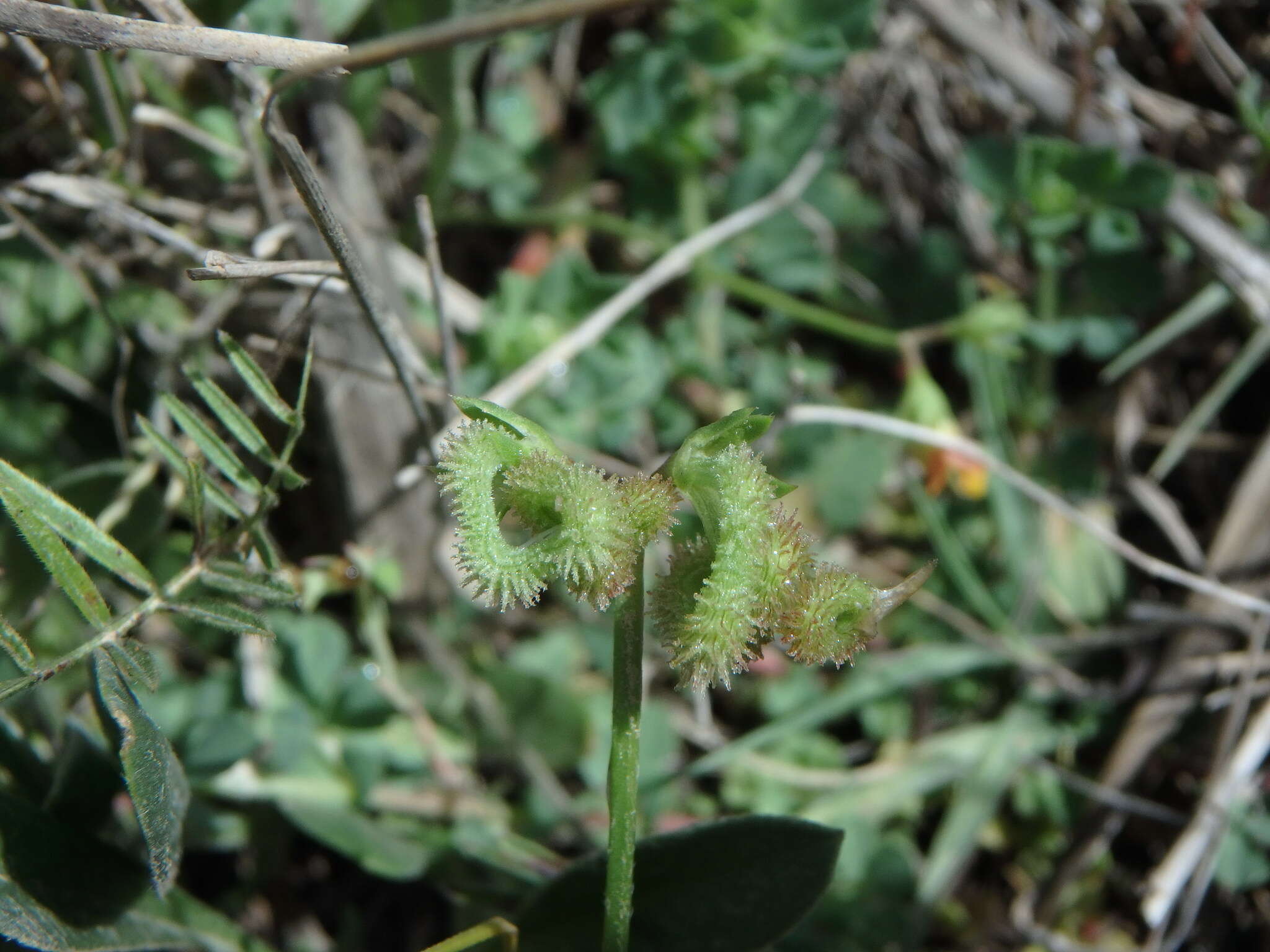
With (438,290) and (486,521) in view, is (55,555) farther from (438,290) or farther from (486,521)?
(438,290)

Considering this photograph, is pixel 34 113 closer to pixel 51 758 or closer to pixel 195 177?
pixel 195 177

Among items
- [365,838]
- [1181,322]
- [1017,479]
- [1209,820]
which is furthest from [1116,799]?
[365,838]

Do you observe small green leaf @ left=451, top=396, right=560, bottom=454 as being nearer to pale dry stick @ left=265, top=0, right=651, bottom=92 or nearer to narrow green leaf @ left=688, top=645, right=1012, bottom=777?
pale dry stick @ left=265, top=0, right=651, bottom=92

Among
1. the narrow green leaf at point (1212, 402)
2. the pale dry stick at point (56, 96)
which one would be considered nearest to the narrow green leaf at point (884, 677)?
the narrow green leaf at point (1212, 402)

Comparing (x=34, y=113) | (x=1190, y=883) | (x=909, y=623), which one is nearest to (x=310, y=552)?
(x=34, y=113)

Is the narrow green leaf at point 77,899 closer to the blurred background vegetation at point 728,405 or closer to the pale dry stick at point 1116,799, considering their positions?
the blurred background vegetation at point 728,405

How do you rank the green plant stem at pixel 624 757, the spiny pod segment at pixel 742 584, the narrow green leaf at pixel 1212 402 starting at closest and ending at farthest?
the spiny pod segment at pixel 742 584 → the green plant stem at pixel 624 757 → the narrow green leaf at pixel 1212 402

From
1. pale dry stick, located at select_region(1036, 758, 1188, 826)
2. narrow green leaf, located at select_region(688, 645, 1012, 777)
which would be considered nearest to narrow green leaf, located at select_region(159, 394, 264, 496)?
narrow green leaf, located at select_region(688, 645, 1012, 777)

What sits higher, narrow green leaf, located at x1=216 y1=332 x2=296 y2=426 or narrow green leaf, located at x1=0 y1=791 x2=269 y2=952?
narrow green leaf, located at x1=216 y1=332 x2=296 y2=426
